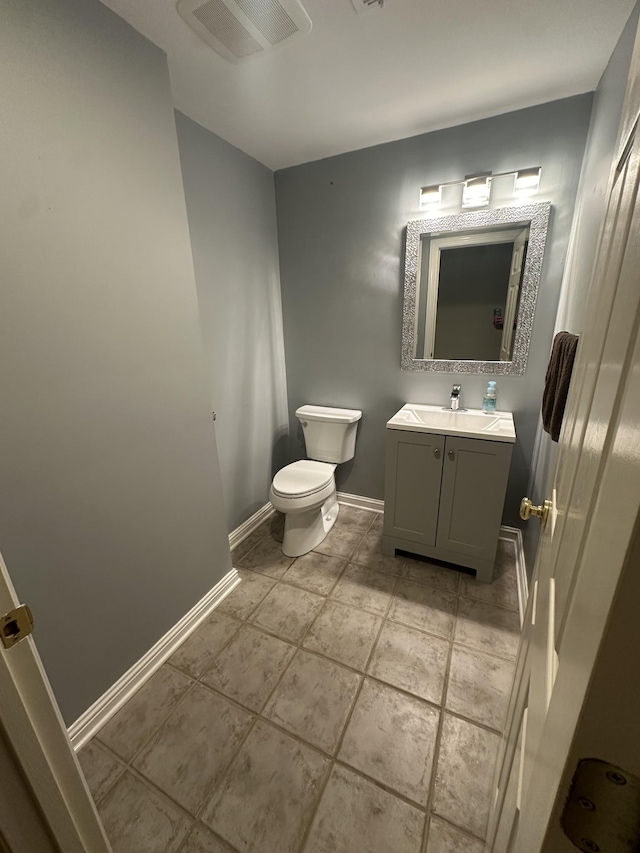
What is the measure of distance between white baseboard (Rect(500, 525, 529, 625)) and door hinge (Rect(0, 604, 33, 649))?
5.56ft

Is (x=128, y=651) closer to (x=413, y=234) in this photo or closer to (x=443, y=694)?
(x=443, y=694)

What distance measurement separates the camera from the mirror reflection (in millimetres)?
1806

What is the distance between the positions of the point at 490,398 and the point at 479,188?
3.59 ft

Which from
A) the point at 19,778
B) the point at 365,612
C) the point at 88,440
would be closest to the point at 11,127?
the point at 88,440

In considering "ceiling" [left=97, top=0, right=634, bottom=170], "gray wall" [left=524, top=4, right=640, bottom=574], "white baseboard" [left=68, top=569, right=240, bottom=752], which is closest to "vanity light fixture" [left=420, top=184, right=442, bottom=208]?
"ceiling" [left=97, top=0, right=634, bottom=170]

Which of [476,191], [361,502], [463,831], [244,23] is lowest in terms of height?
[463,831]

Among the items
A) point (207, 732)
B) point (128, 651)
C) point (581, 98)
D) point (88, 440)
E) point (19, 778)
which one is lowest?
point (207, 732)

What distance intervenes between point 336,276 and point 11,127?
5.25 feet

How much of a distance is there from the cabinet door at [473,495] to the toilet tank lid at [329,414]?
0.71 metres

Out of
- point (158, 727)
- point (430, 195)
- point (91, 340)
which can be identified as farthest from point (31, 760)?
point (430, 195)

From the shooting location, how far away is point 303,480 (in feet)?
6.66

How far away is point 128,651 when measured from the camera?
1.31m

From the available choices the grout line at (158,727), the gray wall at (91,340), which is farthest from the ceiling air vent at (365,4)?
the grout line at (158,727)

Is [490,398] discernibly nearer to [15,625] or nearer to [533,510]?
[533,510]
